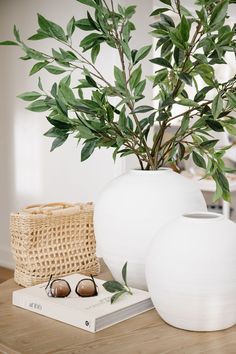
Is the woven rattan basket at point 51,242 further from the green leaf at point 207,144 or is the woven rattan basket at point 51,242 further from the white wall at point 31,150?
the white wall at point 31,150

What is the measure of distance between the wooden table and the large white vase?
0.15m

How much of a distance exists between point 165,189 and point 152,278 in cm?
25

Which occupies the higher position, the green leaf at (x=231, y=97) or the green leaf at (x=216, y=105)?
the green leaf at (x=231, y=97)

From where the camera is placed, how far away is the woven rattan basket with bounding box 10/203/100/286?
1490 mm

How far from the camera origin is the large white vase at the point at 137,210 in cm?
133

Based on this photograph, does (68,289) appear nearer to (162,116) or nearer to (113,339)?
(113,339)

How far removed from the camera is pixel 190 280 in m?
1.11

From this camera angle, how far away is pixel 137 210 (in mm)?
1332

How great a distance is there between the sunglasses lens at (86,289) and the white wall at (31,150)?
8.26ft

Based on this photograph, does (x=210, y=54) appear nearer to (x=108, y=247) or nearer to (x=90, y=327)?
(x=108, y=247)

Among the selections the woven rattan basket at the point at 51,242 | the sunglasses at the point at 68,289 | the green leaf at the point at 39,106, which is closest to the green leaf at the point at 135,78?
the green leaf at the point at 39,106

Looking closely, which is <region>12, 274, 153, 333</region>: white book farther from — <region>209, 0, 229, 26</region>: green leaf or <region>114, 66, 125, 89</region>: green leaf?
<region>209, 0, 229, 26</region>: green leaf

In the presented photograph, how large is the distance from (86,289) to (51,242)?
26 cm

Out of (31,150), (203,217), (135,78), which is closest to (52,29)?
(135,78)
